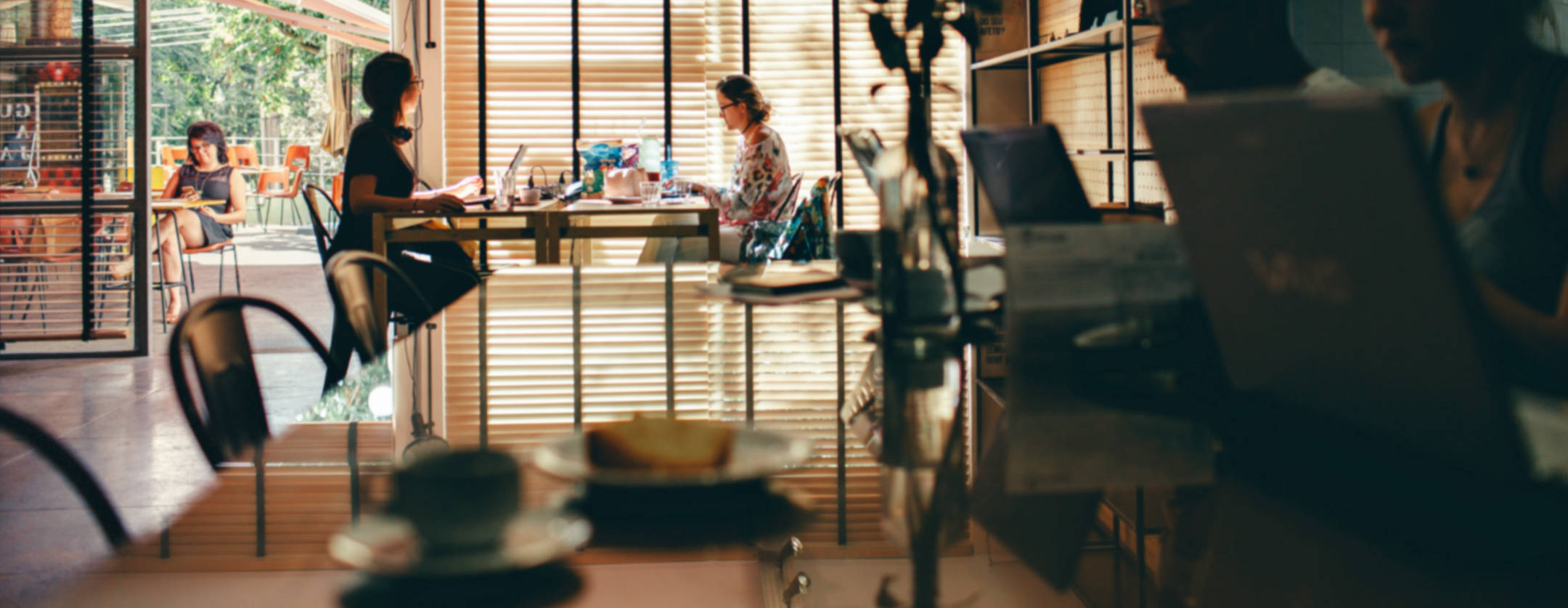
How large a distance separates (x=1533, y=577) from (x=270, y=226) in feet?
51.8

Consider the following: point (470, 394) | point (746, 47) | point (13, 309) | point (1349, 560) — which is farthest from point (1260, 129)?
point (13, 309)

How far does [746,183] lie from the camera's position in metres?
4.34

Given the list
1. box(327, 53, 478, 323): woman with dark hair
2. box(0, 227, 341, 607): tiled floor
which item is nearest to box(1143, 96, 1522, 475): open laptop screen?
box(0, 227, 341, 607): tiled floor

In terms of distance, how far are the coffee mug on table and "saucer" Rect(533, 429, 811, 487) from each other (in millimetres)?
137

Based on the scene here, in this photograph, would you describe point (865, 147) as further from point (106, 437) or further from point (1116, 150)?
point (106, 437)

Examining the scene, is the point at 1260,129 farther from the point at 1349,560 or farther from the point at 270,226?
the point at 270,226

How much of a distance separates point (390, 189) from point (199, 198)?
360 centimetres

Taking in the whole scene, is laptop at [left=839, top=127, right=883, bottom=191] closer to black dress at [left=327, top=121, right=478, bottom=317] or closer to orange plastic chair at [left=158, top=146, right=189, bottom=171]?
black dress at [left=327, top=121, right=478, bottom=317]

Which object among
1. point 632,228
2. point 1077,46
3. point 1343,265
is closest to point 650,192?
point 632,228

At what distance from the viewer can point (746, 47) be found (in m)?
5.76

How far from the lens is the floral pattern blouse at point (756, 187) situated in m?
4.34

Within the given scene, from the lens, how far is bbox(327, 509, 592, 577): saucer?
0.53 meters

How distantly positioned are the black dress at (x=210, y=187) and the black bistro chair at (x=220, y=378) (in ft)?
19.0

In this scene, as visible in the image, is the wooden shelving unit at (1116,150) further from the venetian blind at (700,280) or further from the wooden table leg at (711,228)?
the wooden table leg at (711,228)
